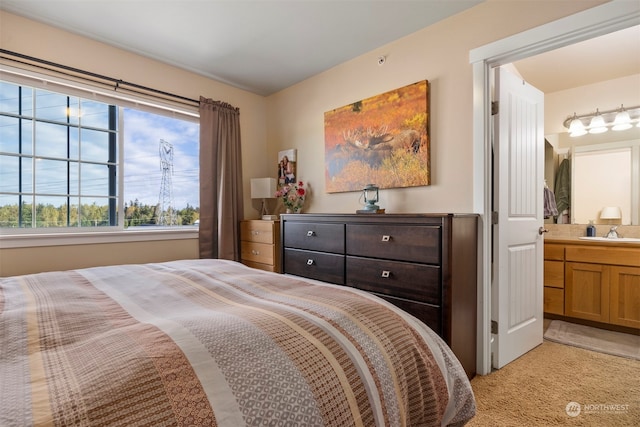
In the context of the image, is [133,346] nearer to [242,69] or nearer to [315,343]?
[315,343]

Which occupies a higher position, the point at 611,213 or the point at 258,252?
the point at 611,213

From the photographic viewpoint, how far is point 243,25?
2535mm

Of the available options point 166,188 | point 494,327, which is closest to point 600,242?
point 494,327

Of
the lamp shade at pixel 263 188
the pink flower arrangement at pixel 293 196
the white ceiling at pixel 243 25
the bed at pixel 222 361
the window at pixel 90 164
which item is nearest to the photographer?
the bed at pixel 222 361

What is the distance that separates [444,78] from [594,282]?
7.67ft

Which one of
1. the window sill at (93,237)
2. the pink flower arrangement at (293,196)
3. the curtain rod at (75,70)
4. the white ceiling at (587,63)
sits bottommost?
the window sill at (93,237)

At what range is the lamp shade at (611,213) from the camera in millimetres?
3223

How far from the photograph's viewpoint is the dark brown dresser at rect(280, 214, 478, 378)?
1851mm

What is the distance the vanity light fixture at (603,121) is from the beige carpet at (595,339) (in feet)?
6.69

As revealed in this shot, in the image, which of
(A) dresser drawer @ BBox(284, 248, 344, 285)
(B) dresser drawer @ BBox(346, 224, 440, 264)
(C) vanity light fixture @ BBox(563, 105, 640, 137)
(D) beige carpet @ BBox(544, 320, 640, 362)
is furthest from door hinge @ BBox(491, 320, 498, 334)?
(C) vanity light fixture @ BBox(563, 105, 640, 137)

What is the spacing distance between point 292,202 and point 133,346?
2.73 meters

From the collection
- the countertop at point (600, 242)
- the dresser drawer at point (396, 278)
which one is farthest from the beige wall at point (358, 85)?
the countertop at point (600, 242)

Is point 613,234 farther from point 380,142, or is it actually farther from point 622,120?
point 380,142

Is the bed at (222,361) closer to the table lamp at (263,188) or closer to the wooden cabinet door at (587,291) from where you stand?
the table lamp at (263,188)
